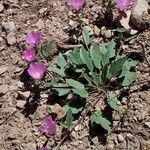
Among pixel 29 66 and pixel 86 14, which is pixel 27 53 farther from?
pixel 86 14

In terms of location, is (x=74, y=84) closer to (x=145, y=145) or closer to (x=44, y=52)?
(x=44, y=52)

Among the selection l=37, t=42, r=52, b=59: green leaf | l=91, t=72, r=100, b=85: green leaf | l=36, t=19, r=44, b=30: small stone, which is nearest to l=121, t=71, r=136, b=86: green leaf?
l=91, t=72, r=100, b=85: green leaf

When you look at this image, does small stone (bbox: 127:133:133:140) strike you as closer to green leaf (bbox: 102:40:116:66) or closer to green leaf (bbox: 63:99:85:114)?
green leaf (bbox: 63:99:85:114)

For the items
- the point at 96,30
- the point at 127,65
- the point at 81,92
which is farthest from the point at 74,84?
the point at 96,30

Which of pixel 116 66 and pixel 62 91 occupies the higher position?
pixel 116 66

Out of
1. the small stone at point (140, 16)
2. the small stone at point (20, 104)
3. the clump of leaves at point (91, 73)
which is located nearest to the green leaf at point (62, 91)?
the clump of leaves at point (91, 73)

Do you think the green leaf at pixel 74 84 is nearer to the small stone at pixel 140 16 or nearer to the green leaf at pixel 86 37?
the green leaf at pixel 86 37
